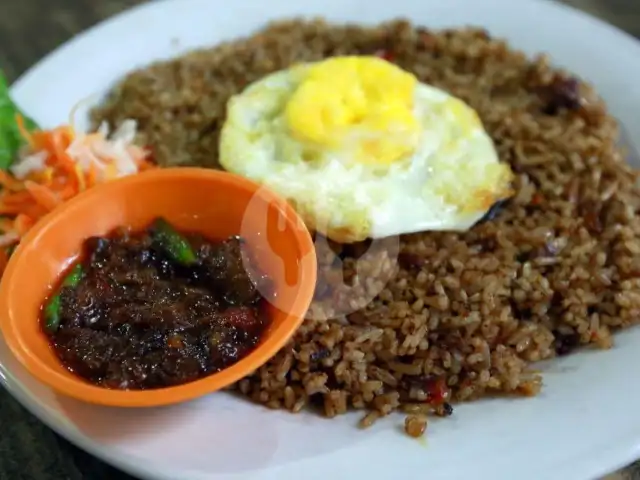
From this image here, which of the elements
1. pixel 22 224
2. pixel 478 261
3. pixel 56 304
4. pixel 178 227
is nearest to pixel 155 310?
pixel 56 304

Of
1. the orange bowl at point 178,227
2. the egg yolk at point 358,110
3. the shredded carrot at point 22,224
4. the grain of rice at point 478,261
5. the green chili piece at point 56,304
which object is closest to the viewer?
the orange bowl at point 178,227

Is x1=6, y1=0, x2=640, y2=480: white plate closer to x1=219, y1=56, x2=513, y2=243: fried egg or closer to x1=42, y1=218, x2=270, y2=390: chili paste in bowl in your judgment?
x1=42, y1=218, x2=270, y2=390: chili paste in bowl

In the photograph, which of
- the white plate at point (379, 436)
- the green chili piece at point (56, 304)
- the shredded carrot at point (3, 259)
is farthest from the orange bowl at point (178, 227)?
the shredded carrot at point (3, 259)

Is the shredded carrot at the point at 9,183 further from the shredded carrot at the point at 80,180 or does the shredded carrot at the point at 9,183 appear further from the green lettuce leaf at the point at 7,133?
the shredded carrot at the point at 80,180

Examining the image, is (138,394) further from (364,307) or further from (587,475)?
(587,475)

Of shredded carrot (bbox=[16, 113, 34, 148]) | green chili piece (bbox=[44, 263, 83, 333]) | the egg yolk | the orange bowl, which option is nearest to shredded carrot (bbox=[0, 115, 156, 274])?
shredded carrot (bbox=[16, 113, 34, 148])

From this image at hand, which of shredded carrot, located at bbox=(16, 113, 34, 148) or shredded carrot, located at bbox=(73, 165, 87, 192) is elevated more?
shredded carrot, located at bbox=(73, 165, 87, 192)

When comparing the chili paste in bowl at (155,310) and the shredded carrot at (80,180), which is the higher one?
the chili paste in bowl at (155,310)

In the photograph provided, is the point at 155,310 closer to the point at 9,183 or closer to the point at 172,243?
the point at 172,243
